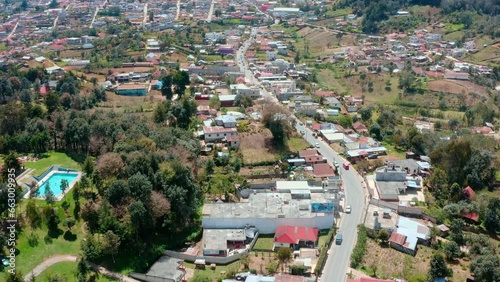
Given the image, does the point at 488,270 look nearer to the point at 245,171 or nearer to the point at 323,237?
the point at 323,237

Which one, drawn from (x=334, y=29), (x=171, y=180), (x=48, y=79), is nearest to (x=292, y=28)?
(x=334, y=29)

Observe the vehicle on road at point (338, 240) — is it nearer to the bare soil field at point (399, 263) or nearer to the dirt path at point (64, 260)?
the bare soil field at point (399, 263)

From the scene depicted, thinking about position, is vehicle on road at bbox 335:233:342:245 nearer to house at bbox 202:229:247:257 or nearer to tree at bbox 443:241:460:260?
house at bbox 202:229:247:257

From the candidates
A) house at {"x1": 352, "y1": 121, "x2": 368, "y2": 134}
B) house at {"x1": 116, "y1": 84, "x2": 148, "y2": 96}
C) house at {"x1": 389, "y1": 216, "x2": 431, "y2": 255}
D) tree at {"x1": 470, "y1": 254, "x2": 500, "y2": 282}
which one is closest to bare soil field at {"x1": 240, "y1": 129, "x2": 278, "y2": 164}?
house at {"x1": 352, "y1": 121, "x2": 368, "y2": 134}

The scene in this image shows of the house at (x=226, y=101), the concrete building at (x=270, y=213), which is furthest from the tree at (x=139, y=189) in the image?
the house at (x=226, y=101)

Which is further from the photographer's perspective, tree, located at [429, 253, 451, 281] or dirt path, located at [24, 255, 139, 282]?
dirt path, located at [24, 255, 139, 282]

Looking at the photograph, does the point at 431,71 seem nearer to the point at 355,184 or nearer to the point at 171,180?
the point at 355,184

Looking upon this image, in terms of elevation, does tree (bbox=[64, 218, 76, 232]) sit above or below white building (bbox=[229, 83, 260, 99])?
above

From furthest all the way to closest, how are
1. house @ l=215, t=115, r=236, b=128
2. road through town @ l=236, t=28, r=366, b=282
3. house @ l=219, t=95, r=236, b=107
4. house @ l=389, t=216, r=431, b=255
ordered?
house @ l=219, t=95, r=236, b=107
house @ l=215, t=115, r=236, b=128
house @ l=389, t=216, r=431, b=255
road through town @ l=236, t=28, r=366, b=282
